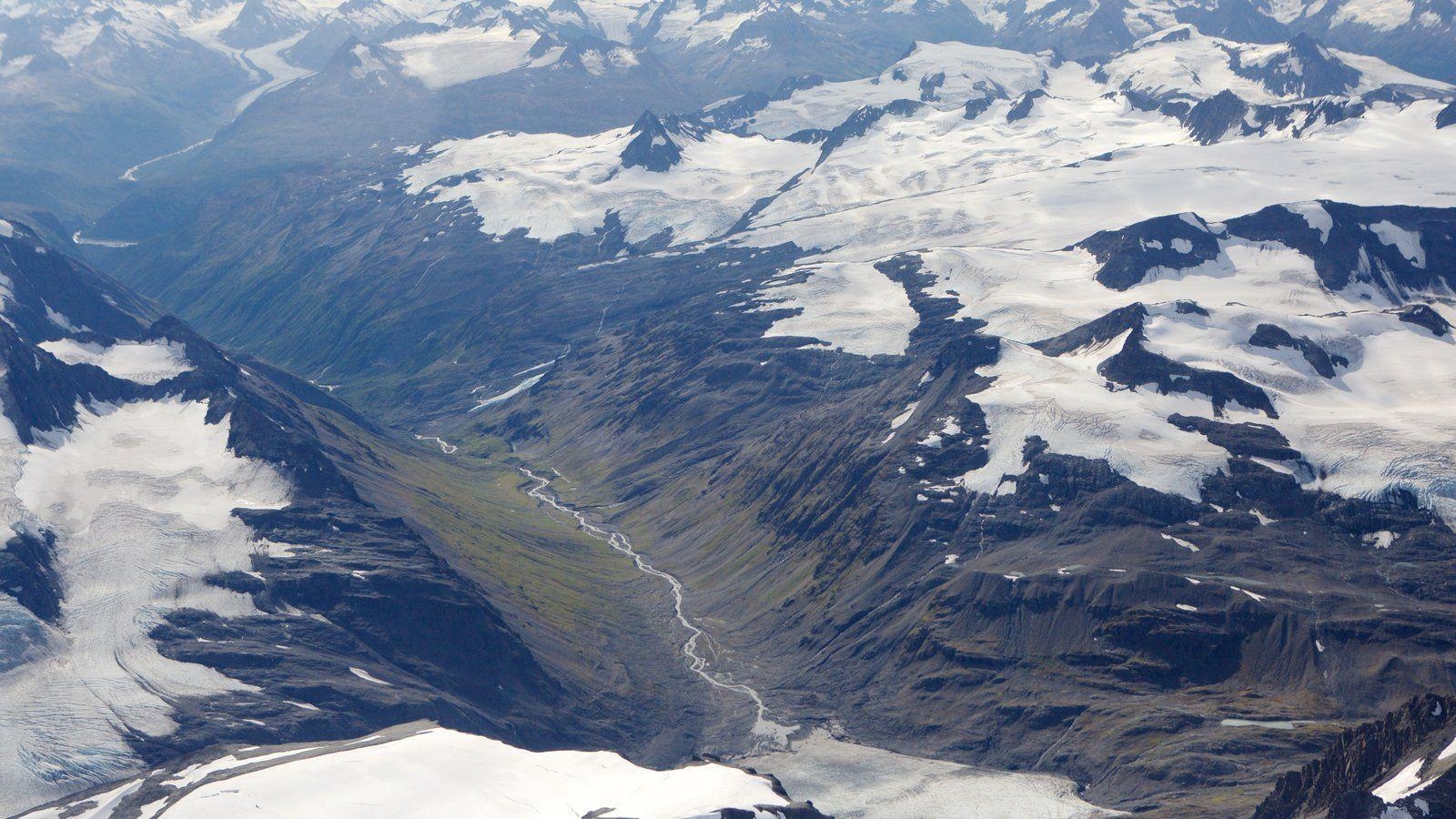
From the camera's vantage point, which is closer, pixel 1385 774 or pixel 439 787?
pixel 1385 774

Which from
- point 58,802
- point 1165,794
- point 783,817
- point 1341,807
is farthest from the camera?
point 1165,794

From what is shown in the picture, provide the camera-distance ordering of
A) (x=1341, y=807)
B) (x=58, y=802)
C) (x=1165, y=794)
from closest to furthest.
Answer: (x=1341, y=807) → (x=58, y=802) → (x=1165, y=794)

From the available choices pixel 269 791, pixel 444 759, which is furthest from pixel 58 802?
pixel 444 759

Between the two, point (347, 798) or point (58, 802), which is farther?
point (58, 802)

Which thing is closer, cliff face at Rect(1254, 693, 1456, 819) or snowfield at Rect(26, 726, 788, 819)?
cliff face at Rect(1254, 693, 1456, 819)

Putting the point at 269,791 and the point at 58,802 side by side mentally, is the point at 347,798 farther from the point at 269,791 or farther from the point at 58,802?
the point at 58,802

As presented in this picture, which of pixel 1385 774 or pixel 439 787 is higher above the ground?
pixel 1385 774

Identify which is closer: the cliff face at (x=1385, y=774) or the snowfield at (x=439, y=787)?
the cliff face at (x=1385, y=774)

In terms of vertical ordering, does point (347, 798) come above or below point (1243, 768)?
above
